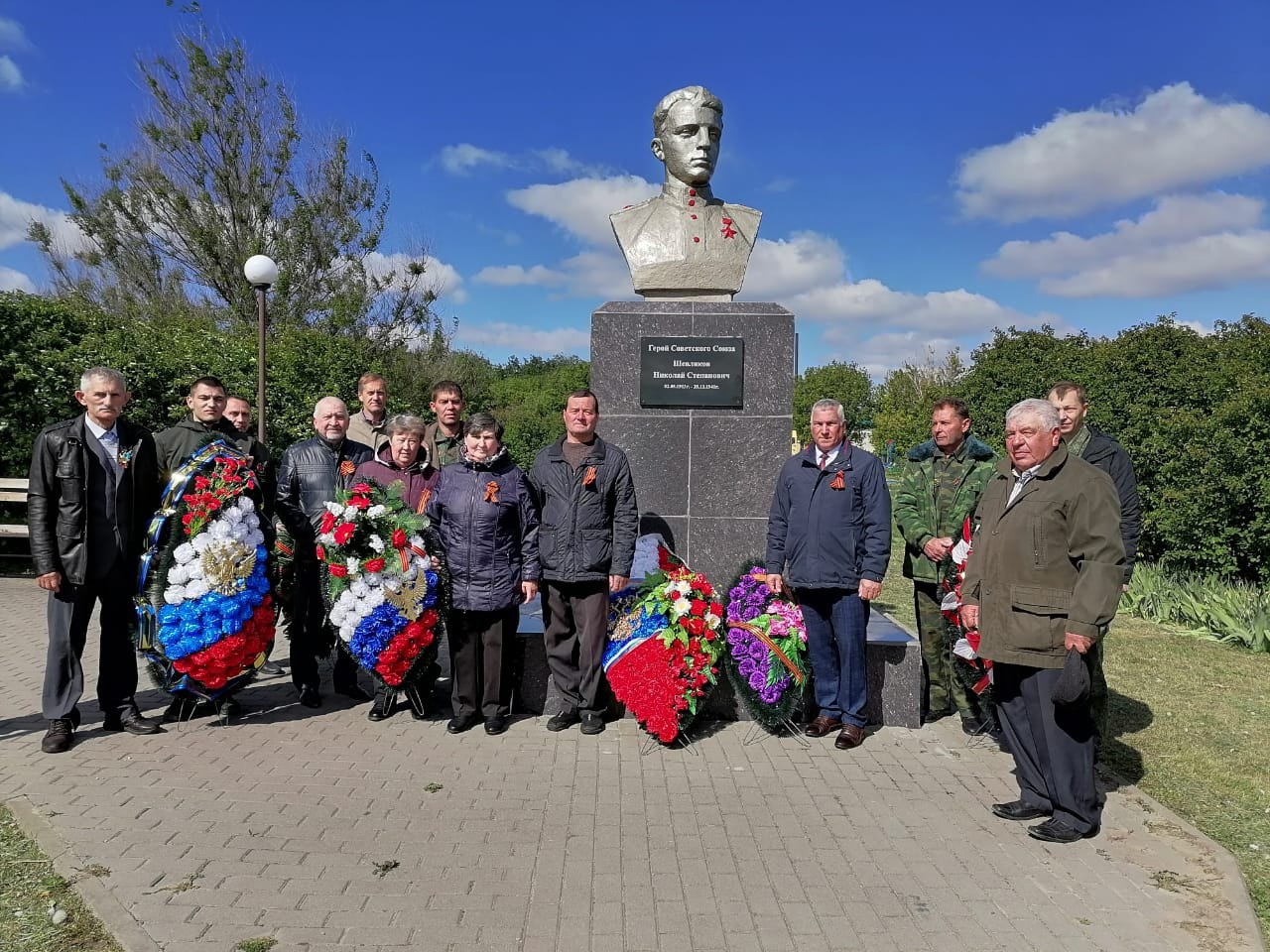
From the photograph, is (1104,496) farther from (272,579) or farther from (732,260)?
(272,579)

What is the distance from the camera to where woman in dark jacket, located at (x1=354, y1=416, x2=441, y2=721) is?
487 cm

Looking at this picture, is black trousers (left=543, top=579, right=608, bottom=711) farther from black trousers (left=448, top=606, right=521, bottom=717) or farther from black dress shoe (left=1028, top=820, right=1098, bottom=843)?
black dress shoe (left=1028, top=820, right=1098, bottom=843)

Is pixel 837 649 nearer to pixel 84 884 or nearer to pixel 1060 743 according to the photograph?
pixel 1060 743

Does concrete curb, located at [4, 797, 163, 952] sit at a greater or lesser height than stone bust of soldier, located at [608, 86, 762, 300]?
lesser

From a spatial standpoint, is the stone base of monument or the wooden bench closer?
the stone base of monument

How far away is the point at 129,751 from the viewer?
169 inches

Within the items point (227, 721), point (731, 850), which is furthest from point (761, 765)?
point (227, 721)

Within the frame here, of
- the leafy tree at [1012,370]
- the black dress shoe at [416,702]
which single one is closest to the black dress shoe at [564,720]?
the black dress shoe at [416,702]

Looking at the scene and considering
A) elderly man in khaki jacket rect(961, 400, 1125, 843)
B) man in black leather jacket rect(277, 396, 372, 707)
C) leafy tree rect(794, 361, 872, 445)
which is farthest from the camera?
leafy tree rect(794, 361, 872, 445)

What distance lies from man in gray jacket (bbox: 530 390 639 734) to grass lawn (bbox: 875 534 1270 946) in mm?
2846

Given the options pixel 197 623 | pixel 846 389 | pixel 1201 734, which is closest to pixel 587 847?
pixel 197 623

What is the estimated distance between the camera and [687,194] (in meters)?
5.85

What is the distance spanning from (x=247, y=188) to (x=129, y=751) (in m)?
17.1

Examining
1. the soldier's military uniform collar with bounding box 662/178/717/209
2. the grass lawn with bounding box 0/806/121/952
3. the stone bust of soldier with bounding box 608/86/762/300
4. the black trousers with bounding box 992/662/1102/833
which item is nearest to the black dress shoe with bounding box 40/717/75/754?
the grass lawn with bounding box 0/806/121/952
